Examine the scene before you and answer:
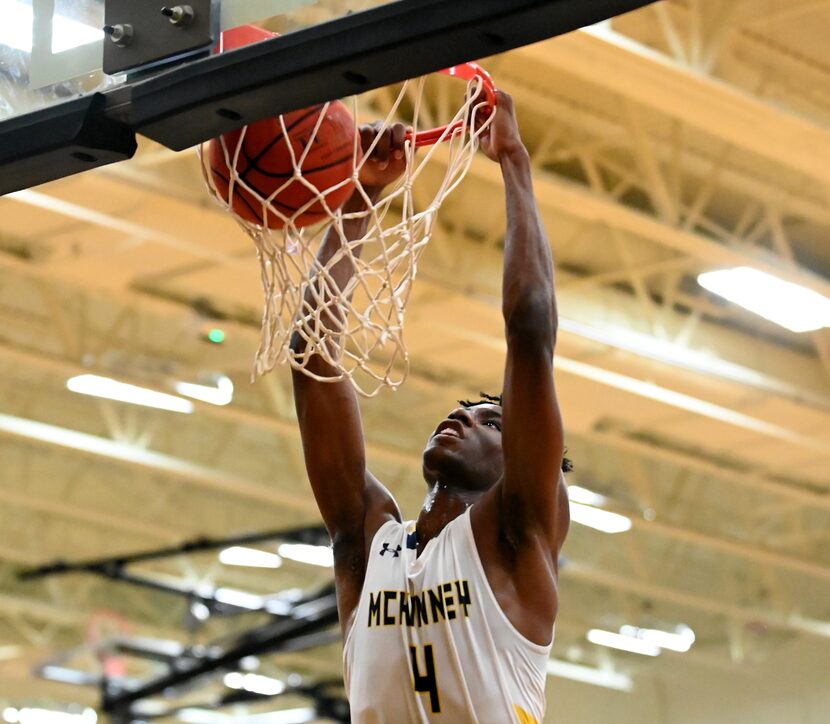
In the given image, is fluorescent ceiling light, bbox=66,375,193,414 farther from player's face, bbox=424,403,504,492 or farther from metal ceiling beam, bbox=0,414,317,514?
player's face, bbox=424,403,504,492

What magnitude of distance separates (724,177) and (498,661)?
794 cm

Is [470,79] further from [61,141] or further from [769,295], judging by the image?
[769,295]

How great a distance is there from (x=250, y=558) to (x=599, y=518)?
4371 millimetres

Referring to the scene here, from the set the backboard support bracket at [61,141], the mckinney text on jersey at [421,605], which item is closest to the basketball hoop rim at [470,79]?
the backboard support bracket at [61,141]

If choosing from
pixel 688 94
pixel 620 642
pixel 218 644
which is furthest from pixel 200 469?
pixel 620 642

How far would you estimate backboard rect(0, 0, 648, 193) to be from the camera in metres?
3.04

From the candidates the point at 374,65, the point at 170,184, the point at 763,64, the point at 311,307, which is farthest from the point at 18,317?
the point at 374,65

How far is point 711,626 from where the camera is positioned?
2036 centimetres

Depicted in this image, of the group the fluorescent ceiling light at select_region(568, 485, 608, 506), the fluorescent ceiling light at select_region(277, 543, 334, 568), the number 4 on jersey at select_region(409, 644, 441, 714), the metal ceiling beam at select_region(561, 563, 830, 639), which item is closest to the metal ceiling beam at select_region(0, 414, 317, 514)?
the fluorescent ceiling light at select_region(277, 543, 334, 568)

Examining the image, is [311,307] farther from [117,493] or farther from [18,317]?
[117,493]

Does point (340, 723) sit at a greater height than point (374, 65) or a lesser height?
greater

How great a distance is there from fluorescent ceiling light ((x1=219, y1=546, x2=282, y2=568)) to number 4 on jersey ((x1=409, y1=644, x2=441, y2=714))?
14357 millimetres

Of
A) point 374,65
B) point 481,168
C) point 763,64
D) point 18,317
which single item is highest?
point 18,317

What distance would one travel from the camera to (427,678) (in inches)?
129
